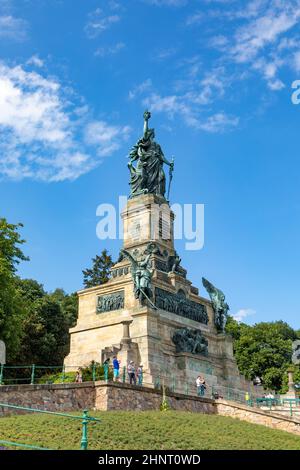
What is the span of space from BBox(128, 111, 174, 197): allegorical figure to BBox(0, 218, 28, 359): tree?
11196 millimetres

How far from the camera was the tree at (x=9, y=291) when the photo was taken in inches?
1168

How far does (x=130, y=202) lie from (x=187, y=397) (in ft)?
56.8

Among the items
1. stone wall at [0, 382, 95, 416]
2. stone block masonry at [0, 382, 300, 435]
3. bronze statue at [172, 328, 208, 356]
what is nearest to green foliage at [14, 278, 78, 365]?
bronze statue at [172, 328, 208, 356]

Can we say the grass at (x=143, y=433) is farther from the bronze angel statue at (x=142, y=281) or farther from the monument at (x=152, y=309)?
the bronze angel statue at (x=142, y=281)

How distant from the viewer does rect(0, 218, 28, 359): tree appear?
97.3 ft

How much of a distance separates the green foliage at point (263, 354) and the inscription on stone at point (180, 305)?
62.5 feet

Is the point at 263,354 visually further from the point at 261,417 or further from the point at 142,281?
the point at 261,417

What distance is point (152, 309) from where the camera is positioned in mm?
33188

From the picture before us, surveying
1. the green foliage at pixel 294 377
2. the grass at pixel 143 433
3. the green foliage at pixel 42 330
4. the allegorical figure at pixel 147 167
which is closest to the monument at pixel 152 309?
the allegorical figure at pixel 147 167

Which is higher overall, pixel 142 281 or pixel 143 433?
pixel 142 281

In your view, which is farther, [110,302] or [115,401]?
[110,302]

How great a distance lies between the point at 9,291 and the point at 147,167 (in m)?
15.4

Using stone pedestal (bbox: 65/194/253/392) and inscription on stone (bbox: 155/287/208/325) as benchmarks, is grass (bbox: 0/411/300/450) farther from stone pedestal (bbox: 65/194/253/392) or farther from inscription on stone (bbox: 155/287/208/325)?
inscription on stone (bbox: 155/287/208/325)

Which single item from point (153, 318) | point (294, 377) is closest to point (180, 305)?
point (153, 318)
